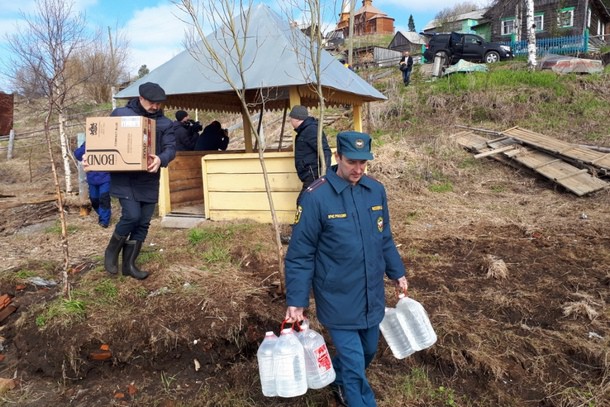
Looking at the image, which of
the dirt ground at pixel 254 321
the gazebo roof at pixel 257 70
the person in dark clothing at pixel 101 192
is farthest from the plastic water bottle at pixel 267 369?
the person in dark clothing at pixel 101 192

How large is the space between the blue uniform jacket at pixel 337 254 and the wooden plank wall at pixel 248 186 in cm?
406

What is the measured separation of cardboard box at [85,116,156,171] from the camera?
147 inches

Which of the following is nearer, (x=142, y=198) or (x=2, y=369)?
→ (x=2, y=369)

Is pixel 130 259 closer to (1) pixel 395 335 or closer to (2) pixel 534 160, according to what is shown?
(1) pixel 395 335

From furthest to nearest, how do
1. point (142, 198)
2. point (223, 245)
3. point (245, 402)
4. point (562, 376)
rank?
point (223, 245)
point (142, 198)
point (562, 376)
point (245, 402)

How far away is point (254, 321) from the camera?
3.66 meters

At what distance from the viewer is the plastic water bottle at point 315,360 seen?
2.37 meters

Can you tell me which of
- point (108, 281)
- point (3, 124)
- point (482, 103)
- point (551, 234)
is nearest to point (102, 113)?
point (3, 124)

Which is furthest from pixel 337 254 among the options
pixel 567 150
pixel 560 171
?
pixel 567 150

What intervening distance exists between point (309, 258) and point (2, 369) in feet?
8.72

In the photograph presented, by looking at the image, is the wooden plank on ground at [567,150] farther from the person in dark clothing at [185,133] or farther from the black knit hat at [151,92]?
the black knit hat at [151,92]

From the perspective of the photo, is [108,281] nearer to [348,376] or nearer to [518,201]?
[348,376]

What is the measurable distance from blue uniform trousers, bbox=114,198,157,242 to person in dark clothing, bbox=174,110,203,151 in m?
4.15

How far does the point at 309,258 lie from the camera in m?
2.34
